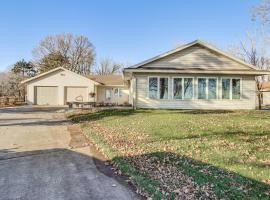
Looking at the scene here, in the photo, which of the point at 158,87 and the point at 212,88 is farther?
the point at 212,88

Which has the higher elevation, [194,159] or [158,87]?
[158,87]

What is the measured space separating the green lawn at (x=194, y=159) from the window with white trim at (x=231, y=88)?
398 inches

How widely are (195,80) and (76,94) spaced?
16855 mm

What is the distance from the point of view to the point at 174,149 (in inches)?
310

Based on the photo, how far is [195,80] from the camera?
2109 cm

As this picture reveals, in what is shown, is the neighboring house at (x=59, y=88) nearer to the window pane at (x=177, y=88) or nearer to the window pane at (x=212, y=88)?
the window pane at (x=177, y=88)

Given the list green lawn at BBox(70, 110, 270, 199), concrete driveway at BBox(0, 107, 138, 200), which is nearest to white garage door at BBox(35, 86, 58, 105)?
green lawn at BBox(70, 110, 270, 199)

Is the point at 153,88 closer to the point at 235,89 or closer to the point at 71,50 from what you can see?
the point at 235,89

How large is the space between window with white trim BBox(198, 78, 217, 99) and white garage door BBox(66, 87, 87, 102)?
53.3ft

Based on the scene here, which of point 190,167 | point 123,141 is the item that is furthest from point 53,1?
point 190,167

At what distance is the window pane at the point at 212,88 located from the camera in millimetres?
21234

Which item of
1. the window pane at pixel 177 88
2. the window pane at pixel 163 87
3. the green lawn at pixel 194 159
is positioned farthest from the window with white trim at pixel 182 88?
the green lawn at pixel 194 159

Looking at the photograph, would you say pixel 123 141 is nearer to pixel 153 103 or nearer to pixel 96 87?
pixel 153 103

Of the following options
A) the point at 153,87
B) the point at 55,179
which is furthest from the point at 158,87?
the point at 55,179
